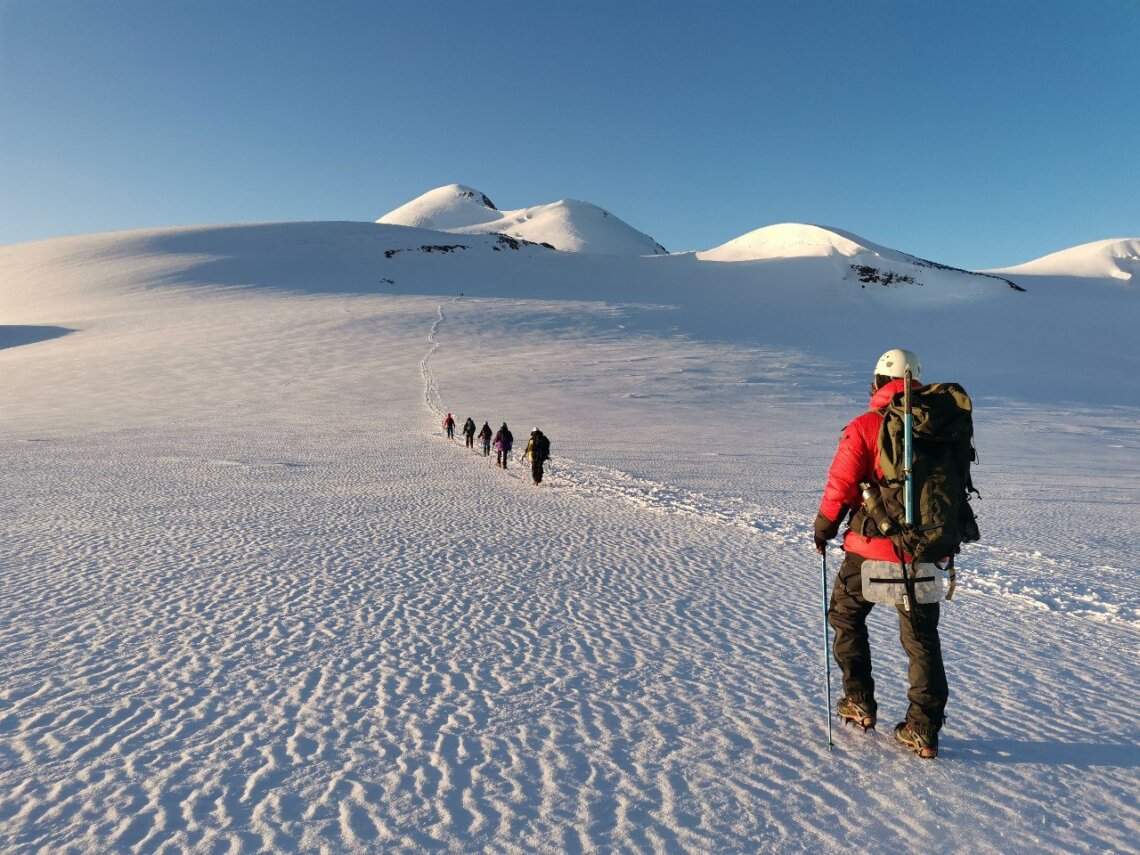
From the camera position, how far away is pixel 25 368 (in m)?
37.8

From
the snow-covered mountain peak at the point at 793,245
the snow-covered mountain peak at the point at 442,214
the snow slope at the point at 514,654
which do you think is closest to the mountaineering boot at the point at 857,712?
the snow slope at the point at 514,654

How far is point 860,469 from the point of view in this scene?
349cm

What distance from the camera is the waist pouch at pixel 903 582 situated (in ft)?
11.2

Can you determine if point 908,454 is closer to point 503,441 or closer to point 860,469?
point 860,469

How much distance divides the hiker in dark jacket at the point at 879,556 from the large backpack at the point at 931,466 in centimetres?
11

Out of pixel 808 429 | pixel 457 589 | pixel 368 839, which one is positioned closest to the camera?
pixel 368 839

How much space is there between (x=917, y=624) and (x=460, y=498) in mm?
9398

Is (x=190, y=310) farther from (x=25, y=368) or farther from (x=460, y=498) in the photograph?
(x=460, y=498)

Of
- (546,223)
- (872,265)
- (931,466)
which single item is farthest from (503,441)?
(546,223)

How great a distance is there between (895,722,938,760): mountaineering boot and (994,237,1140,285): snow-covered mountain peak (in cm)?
8674

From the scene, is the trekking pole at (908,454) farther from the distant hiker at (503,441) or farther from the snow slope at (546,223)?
the snow slope at (546,223)

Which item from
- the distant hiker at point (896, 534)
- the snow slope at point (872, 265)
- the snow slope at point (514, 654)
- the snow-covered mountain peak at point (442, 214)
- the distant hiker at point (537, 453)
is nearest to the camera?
the snow slope at point (514, 654)

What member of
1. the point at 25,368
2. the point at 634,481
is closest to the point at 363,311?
the point at 25,368

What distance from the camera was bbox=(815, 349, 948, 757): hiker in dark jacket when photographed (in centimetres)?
346
